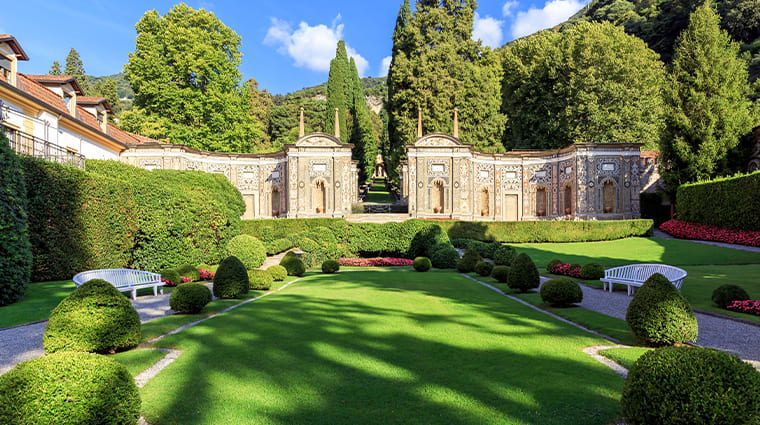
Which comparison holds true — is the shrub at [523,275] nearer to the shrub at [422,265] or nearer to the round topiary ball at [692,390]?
the shrub at [422,265]

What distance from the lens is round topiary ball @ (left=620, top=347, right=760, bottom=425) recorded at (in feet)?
12.5

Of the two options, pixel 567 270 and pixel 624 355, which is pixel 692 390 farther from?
pixel 567 270

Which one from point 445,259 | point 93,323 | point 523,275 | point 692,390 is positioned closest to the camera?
point 692,390

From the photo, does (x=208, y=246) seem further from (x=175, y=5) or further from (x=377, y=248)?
(x=175, y=5)

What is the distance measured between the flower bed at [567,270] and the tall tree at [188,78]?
34.1 m

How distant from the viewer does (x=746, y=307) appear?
400 inches

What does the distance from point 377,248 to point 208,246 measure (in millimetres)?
9716

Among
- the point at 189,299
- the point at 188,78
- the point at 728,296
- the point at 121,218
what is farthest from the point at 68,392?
the point at 188,78

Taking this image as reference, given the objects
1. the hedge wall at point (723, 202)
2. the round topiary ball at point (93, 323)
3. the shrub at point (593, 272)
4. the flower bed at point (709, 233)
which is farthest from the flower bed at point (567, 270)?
the round topiary ball at point (93, 323)

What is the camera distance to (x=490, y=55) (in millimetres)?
50219

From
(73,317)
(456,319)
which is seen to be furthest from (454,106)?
(73,317)

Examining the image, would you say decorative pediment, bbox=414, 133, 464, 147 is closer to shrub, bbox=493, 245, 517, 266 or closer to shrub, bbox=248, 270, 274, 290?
shrub, bbox=493, 245, 517, 266

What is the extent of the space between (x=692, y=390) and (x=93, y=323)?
28.0 ft

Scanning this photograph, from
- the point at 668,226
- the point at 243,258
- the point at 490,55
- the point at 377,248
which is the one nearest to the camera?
the point at 243,258
